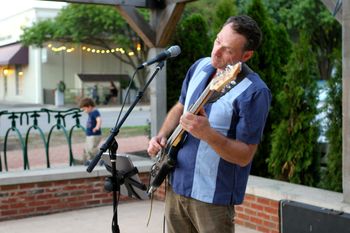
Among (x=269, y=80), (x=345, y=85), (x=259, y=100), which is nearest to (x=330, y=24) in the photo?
(x=269, y=80)

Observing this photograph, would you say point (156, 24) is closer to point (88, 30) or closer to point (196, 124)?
point (196, 124)

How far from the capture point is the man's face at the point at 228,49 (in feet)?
7.46

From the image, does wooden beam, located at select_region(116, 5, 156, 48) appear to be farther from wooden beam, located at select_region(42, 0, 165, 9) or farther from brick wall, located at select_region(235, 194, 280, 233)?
brick wall, located at select_region(235, 194, 280, 233)

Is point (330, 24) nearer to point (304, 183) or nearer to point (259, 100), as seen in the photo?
point (304, 183)

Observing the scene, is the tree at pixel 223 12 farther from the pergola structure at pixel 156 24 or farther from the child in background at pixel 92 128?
the child in background at pixel 92 128

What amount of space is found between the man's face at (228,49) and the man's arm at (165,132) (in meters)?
0.41

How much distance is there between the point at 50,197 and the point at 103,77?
25950mm

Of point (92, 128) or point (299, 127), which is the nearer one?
point (299, 127)

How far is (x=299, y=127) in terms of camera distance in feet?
17.4

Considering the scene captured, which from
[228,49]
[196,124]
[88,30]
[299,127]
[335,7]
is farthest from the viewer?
[88,30]

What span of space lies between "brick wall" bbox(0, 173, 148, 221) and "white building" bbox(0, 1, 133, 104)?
23.4m

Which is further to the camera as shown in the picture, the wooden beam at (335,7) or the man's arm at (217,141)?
the wooden beam at (335,7)

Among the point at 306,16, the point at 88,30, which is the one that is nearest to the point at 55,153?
the point at 306,16

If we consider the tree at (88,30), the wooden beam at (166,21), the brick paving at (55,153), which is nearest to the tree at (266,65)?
the wooden beam at (166,21)
